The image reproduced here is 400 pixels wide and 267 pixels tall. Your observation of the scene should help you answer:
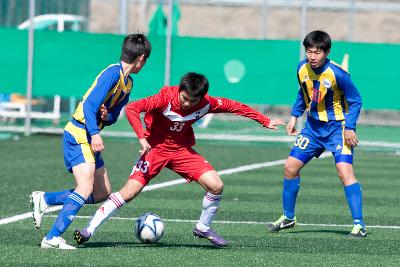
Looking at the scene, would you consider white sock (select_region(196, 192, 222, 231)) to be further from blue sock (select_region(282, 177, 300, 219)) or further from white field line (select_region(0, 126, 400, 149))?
white field line (select_region(0, 126, 400, 149))

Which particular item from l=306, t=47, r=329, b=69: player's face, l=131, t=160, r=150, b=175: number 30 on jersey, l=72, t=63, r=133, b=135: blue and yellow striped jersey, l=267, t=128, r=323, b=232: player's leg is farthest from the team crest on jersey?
l=72, t=63, r=133, b=135: blue and yellow striped jersey

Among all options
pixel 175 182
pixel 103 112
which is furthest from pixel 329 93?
pixel 175 182

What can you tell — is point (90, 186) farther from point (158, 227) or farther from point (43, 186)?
point (43, 186)

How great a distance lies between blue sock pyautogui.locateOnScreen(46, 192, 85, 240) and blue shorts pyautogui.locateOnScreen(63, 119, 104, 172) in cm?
30

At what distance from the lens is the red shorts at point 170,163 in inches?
384

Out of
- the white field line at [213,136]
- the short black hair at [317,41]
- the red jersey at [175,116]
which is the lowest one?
the white field line at [213,136]

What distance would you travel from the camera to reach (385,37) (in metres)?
43.8

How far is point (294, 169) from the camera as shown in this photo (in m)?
11.2

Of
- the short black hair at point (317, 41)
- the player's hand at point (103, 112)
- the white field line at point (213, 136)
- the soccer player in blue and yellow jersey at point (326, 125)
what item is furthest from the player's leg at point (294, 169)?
the white field line at point (213, 136)

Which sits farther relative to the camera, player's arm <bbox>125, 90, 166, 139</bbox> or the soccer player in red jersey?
the soccer player in red jersey

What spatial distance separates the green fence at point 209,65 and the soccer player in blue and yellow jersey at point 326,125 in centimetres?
931

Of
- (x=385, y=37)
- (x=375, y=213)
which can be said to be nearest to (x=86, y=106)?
(x=375, y=213)

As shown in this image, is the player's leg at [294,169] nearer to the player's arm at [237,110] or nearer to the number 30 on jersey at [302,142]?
the number 30 on jersey at [302,142]

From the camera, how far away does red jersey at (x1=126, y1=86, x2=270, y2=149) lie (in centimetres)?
962
